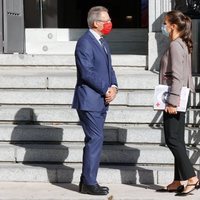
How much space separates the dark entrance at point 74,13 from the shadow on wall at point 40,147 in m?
3.75

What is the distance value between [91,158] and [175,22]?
1535mm

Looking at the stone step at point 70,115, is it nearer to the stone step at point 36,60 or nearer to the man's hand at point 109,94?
the man's hand at point 109,94

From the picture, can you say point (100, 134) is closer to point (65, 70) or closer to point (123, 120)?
point (123, 120)

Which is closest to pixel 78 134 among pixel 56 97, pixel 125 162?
pixel 125 162

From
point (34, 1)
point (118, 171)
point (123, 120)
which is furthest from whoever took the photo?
point (34, 1)

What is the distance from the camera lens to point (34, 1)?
1317cm

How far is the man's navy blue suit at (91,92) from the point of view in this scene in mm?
6324

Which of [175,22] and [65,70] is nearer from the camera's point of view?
[175,22]

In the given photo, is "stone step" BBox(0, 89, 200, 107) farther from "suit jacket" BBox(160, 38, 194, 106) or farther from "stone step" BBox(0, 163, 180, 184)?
"suit jacket" BBox(160, 38, 194, 106)

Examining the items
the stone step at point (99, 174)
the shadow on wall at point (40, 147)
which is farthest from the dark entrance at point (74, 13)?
the stone step at point (99, 174)

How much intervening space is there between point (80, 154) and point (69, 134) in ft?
1.24

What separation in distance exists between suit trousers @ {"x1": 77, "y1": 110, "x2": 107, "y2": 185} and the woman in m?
0.65

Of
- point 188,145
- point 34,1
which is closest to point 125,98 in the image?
point 188,145

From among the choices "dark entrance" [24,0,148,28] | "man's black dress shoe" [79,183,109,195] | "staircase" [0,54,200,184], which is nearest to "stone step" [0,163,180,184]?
"staircase" [0,54,200,184]
